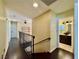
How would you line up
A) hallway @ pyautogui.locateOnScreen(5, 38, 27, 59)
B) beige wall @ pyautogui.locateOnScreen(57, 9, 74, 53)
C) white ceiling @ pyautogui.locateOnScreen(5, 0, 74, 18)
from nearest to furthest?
white ceiling @ pyautogui.locateOnScreen(5, 0, 74, 18) → hallway @ pyautogui.locateOnScreen(5, 38, 27, 59) → beige wall @ pyautogui.locateOnScreen(57, 9, 74, 53)

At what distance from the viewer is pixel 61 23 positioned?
7746 mm

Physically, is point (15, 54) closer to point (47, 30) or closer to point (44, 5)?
point (47, 30)

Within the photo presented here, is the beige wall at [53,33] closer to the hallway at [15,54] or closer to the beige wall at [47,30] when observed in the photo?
the beige wall at [47,30]

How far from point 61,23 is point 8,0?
148 inches

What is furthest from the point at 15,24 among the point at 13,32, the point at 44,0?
the point at 44,0

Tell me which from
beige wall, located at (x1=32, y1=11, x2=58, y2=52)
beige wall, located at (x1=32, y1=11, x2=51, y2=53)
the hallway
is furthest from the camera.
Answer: beige wall, located at (x1=32, y1=11, x2=51, y2=53)

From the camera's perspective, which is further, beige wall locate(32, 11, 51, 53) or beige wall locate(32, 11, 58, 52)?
beige wall locate(32, 11, 51, 53)

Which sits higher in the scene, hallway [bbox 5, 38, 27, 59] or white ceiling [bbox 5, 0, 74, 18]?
white ceiling [bbox 5, 0, 74, 18]

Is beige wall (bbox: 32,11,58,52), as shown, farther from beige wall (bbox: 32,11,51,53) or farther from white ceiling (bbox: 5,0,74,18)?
white ceiling (bbox: 5,0,74,18)

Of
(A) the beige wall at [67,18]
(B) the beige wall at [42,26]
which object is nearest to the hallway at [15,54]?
(B) the beige wall at [42,26]

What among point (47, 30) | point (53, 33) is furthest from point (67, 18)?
point (47, 30)

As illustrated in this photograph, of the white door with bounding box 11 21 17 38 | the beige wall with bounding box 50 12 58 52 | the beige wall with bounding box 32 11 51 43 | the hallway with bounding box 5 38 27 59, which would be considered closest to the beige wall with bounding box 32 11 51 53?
the beige wall with bounding box 32 11 51 43

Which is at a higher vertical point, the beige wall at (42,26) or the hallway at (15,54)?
the beige wall at (42,26)

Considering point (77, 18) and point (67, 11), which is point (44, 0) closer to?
point (67, 11)
